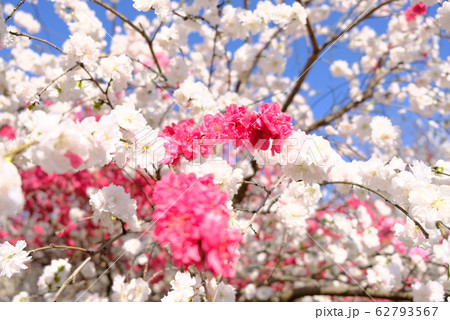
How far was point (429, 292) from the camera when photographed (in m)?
1.87

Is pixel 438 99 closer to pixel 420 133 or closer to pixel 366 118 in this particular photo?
pixel 366 118

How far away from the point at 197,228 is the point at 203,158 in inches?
29.3

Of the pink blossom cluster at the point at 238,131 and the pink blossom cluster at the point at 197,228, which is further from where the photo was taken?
the pink blossom cluster at the point at 238,131

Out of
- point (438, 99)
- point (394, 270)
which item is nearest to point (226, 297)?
point (394, 270)

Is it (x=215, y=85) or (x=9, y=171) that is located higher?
(x=215, y=85)

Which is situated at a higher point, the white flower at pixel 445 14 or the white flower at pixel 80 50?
the white flower at pixel 80 50

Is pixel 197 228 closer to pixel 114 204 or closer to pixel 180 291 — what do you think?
pixel 180 291

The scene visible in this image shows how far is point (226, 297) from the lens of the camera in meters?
1.76

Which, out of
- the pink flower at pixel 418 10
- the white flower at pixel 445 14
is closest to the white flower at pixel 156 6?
the white flower at pixel 445 14

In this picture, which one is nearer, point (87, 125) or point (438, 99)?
point (87, 125)

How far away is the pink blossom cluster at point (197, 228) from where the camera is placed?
2.62 ft

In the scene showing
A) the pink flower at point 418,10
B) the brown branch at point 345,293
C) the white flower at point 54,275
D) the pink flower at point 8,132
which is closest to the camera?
the white flower at point 54,275

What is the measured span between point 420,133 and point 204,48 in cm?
862

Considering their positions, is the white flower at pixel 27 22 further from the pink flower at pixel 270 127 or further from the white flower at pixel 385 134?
the white flower at pixel 385 134
